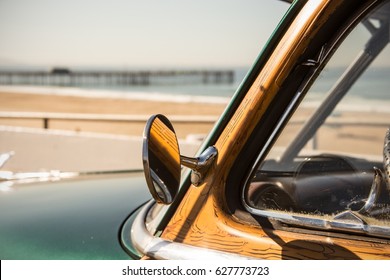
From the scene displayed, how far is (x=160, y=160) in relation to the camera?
4.20ft

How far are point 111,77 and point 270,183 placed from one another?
298 ft

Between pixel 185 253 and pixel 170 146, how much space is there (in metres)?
0.32

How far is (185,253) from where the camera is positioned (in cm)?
139

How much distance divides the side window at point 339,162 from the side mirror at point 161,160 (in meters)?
0.26

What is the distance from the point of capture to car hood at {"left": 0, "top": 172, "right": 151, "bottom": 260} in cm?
167

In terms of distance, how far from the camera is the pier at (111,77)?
86.2 meters

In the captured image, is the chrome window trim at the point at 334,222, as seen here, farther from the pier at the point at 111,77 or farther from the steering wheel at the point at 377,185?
the pier at the point at 111,77

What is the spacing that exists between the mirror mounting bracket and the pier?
272 feet

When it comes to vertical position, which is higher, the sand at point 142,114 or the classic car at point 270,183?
the classic car at point 270,183

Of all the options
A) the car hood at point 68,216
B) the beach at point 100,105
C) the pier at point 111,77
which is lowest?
the pier at point 111,77

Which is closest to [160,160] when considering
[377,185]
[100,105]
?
[377,185]

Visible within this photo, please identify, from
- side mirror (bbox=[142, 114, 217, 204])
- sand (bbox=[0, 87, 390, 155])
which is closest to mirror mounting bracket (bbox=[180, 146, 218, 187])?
side mirror (bbox=[142, 114, 217, 204])

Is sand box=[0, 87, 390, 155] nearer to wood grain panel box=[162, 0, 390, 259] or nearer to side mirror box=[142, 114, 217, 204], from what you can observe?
wood grain panel box=[162, 0, 390, 259]

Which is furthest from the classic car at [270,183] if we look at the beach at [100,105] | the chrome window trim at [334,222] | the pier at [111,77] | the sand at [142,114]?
the pier at [111,77]
